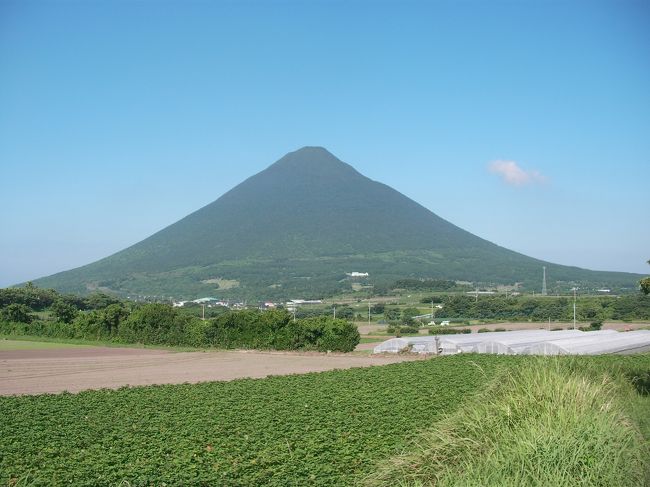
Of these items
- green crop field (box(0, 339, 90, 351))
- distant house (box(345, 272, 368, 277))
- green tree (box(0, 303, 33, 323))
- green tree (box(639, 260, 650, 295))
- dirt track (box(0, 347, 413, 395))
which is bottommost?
green crop field (box(0, 339, 90, 351))

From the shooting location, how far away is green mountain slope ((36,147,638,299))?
141 m

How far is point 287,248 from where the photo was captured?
6289 inches

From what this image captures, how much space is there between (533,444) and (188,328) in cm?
3300

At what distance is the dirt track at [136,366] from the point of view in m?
20.8

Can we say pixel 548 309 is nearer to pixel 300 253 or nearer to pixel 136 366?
pixel 136 366

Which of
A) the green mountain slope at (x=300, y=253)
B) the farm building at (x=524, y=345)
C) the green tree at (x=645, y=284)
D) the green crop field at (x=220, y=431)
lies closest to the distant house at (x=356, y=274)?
the green mountain slope at (x=300, y=253)

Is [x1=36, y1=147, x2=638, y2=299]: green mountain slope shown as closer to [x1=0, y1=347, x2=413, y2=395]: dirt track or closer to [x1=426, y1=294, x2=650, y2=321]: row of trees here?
[x1=426, y1=294, x2=650, y2=321]: row of trees

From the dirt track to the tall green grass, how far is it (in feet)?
43.5

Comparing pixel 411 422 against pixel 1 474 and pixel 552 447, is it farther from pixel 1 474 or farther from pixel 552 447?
pixel 1 474

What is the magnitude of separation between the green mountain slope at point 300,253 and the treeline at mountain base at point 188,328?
77.3 meters

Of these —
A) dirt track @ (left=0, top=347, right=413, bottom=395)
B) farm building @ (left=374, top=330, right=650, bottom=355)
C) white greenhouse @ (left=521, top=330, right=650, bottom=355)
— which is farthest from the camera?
farm building @ (left=374, top=330, right=650, bottom=355)

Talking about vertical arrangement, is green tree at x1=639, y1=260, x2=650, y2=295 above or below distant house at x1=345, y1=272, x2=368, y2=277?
below

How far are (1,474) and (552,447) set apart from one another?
5824 millimetres

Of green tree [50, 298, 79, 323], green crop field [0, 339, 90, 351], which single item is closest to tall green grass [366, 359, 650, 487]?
green crop field [0, 339, 90, 351]
